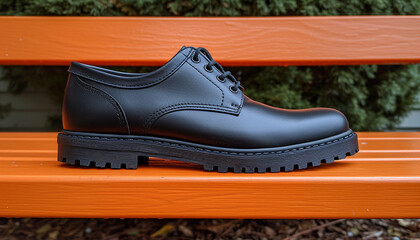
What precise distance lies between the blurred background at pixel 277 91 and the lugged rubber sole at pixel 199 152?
954 millimetres

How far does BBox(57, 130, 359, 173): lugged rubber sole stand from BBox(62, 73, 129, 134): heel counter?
0.02m

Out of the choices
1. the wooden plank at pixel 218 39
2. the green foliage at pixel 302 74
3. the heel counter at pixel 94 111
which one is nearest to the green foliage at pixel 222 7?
the green foliage at pixel 302 74

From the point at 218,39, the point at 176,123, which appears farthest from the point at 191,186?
the point at 218,39

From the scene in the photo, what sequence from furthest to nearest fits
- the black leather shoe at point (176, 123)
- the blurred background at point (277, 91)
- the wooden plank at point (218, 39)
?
the blurred background at point (277, 91)
the wooden plank at point (218, 39)
the black leather shoe at point (176, 123)

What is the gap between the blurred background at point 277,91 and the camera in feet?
5.53

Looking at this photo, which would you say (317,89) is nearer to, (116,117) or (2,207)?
(116,117)

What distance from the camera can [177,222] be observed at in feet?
5.84

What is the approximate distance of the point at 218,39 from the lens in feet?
4.99

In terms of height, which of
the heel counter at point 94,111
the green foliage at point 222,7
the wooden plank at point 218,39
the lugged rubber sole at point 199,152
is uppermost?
the green foliage at point 222,7

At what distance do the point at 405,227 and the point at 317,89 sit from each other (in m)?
0.95

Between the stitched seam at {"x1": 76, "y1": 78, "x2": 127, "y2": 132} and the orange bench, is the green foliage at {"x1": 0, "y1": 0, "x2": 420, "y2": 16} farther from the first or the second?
the stitched seam at {"x1": 76, "y1": 78, "x2": 127, "y2": 132}

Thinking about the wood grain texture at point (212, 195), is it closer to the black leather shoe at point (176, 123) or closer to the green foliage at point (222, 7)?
the black leather shoe at point (176, 123)

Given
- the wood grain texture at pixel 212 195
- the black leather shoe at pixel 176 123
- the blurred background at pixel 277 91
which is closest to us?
the wood grain texture at pixel 212 195

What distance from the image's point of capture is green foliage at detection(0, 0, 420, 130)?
1783mm
